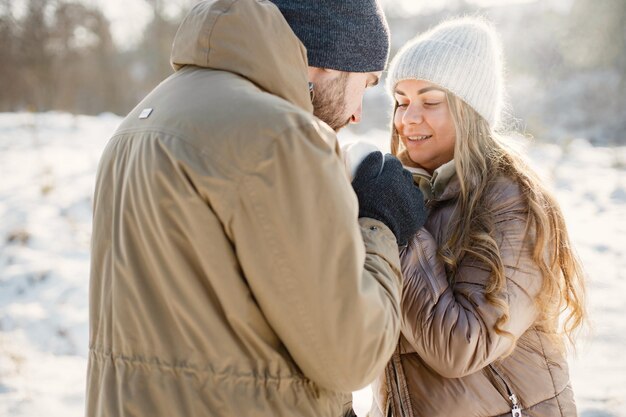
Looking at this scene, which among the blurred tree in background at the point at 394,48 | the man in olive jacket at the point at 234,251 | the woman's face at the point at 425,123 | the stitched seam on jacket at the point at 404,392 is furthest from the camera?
the blurred tree in background at the point at 394,48

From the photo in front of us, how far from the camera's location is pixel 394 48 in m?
21.7

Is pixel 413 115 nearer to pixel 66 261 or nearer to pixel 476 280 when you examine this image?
pixel 476 280

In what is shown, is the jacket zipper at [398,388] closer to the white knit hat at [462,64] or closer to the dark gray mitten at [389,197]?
the dark gray mitten at [389,197]

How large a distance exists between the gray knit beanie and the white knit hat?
47cm

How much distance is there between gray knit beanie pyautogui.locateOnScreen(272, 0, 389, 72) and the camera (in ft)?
5.58

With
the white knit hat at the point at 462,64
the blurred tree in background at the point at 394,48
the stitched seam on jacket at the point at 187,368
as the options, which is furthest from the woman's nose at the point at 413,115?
the blurred tree in background at the point at 394,48

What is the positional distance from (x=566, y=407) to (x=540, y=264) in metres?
0.50

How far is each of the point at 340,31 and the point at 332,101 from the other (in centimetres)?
19

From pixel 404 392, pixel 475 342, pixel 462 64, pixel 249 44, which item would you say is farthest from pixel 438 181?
pixel 249 44

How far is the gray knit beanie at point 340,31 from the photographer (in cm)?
170

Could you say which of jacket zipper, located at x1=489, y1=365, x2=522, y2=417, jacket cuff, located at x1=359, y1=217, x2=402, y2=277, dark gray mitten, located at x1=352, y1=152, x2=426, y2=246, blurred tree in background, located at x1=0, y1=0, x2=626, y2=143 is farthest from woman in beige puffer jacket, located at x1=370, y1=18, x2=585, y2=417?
blurred tree in background, located at x1=0, y1=0, x2=626, y2=143

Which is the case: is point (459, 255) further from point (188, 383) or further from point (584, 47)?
point (584, 47)

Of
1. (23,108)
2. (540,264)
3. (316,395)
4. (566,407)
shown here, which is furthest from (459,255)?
(23,108)

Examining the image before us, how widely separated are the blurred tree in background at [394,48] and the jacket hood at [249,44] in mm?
13140
